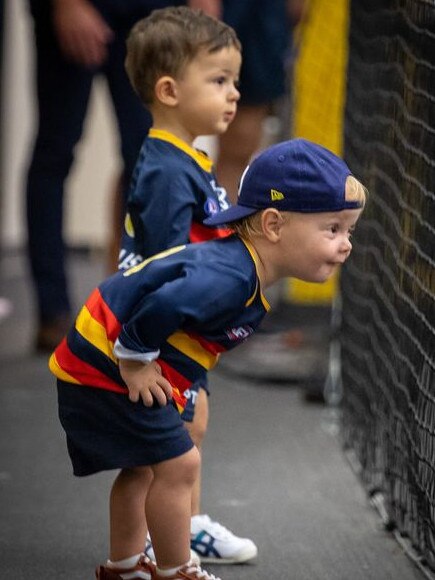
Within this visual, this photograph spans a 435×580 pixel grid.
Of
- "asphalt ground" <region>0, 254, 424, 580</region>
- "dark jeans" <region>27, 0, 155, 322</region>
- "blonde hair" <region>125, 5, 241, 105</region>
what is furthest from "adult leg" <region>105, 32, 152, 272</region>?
"blonde hair" <region>125, 5, 241, 105</region>

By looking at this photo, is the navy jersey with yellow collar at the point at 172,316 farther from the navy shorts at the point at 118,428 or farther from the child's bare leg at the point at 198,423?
the child's bare leg at the point at 198,423

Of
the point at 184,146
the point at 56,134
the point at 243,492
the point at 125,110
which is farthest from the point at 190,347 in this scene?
the point at 56,134

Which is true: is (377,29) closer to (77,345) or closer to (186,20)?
(186,20)

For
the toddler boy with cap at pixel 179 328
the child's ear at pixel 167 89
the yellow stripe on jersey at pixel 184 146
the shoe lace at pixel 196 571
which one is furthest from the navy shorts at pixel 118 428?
the child's ear at pixel 167 89

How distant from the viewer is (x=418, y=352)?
3.12 m

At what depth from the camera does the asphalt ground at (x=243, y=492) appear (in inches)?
114

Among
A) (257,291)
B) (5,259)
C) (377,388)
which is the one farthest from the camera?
(5,259)

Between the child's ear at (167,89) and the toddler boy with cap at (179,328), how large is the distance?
0.47 m

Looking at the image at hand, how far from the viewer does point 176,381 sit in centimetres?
253

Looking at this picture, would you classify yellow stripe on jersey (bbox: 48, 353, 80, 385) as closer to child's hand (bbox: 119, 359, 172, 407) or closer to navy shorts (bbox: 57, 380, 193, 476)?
navy shorts (bbox: 57, 380, 193, 476)

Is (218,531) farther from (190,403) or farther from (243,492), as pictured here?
(243,492)

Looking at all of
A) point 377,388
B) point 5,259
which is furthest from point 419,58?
point 5,259

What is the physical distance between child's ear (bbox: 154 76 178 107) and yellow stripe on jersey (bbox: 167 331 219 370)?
2.08ft

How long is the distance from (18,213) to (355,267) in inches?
146
